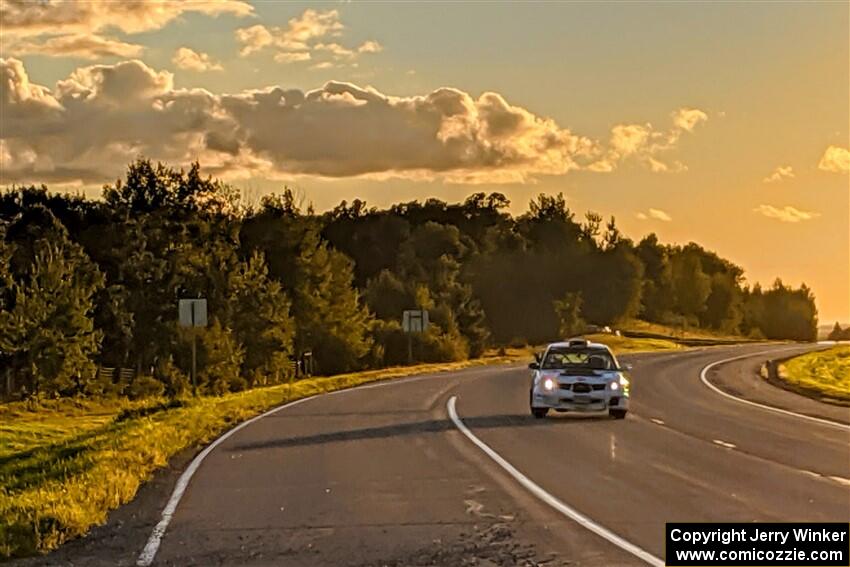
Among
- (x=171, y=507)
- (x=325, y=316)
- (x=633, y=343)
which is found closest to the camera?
(x=171, y=507)

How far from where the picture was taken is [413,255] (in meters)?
136

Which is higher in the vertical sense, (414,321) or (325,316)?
(325,316)

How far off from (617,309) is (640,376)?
99273mm

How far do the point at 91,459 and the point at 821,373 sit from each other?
44.9 m

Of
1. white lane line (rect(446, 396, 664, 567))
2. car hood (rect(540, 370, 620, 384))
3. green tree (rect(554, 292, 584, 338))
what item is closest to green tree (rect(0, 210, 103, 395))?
car hood (rect(540, 370, 620, 384))

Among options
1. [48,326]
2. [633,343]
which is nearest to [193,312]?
[48,326]

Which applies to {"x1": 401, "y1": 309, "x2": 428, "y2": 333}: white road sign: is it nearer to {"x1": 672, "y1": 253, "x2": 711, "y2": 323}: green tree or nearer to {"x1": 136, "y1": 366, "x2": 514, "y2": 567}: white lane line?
{"x1": 136, "y1": 366, "x2": 514, "y2": 567}: white lane line

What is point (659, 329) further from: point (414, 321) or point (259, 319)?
point (259, 319)

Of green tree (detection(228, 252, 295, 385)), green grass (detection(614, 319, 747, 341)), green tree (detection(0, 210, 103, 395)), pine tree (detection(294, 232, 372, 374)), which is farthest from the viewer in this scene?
green grass (detection(614, 319, 747, 341))

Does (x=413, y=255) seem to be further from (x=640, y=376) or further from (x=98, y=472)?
(x=98, y=472)

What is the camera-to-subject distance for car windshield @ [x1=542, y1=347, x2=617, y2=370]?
99.7ft

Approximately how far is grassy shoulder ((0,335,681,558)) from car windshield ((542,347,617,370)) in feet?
24.3

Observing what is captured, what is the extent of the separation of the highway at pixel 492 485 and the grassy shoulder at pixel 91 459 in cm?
95

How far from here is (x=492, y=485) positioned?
57.8 ft
